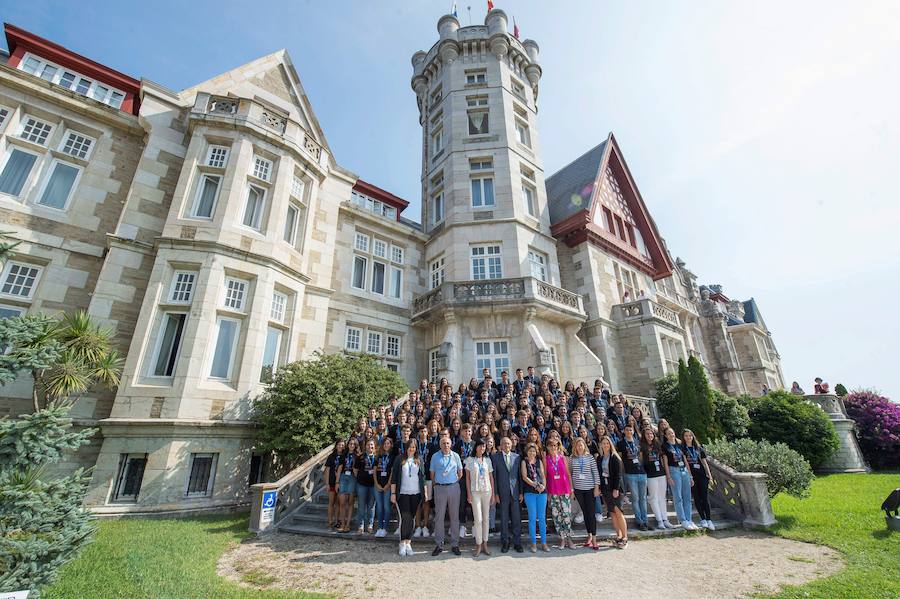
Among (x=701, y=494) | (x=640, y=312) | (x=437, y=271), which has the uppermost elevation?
(x=437, y=271)

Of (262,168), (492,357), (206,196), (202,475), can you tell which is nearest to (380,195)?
(262,168)

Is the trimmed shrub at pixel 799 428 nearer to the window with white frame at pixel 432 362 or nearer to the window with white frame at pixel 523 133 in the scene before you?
the window with white frame at pixel 432 362

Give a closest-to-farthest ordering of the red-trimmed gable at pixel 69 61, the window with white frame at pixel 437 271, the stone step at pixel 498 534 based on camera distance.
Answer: the stone step at pixel 498 534 → the red-trimmed gable at pixel 69 61 → the window with white frame at pixel 437 271

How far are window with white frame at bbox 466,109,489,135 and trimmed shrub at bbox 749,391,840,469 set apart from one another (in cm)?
1870

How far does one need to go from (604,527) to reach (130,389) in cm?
1164

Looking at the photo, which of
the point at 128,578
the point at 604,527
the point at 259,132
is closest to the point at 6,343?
the point at 128,578

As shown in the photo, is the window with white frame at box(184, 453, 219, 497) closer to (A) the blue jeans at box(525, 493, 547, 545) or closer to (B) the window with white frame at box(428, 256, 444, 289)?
(A) the blue jeans at box(525, 493, 547, 545)

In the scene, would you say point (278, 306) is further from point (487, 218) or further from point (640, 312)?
point (640, 312)

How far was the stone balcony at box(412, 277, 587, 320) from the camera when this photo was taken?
48.8 feet

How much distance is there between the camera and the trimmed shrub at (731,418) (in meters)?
14.6

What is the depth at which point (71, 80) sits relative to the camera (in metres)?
12.7

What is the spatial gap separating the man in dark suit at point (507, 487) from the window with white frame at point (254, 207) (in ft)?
35.5

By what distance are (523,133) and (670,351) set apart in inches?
552

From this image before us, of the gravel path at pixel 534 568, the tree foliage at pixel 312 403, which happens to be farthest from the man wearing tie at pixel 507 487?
the tree foliage at pixel 312 403
